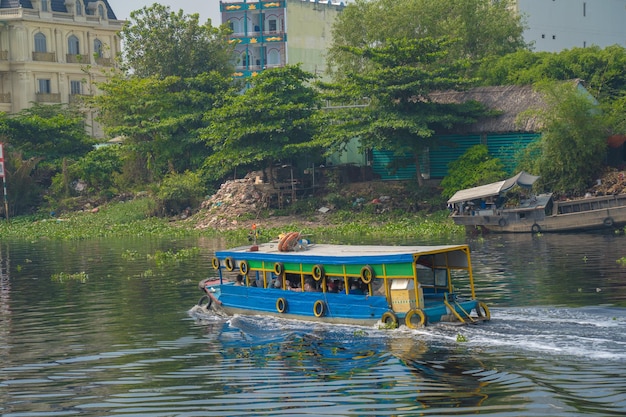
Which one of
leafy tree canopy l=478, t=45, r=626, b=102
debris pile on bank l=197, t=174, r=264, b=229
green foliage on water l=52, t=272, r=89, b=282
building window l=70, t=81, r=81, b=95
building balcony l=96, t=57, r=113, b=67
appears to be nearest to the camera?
green foliage on water l=52, t=272, r=89, b=282

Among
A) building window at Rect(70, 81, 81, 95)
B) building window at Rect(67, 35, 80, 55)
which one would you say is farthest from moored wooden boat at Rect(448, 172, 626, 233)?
building window at Rect(67, 35, 80, 55)

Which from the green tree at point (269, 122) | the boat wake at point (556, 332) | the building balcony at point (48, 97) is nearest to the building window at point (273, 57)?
the building balcony at point (48, 97)

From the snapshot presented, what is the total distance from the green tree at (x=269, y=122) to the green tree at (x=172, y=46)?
8748 mm

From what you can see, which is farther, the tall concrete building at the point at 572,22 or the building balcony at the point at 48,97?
the building balcony at the point at 48,97

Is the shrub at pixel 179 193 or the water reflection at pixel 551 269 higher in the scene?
the shrub at pixel 179 193

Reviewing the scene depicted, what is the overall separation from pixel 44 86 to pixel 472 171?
4133cm

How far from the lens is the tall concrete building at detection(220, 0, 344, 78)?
83750mm

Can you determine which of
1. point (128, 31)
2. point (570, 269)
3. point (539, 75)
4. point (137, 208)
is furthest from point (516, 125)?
point (128, 31)

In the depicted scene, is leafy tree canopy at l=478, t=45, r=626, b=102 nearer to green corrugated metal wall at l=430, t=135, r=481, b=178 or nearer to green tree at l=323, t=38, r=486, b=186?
green corrugated metal wall at l=430, t=135, r=481, b=178

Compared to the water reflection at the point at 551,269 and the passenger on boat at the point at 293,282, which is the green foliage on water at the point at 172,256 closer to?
the water reflection at the point at 551,269

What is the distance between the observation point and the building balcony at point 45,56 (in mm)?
73169

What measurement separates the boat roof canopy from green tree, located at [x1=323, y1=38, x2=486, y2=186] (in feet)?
15.6

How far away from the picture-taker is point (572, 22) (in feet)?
240

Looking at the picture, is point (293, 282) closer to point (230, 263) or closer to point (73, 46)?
point (230, 263)
